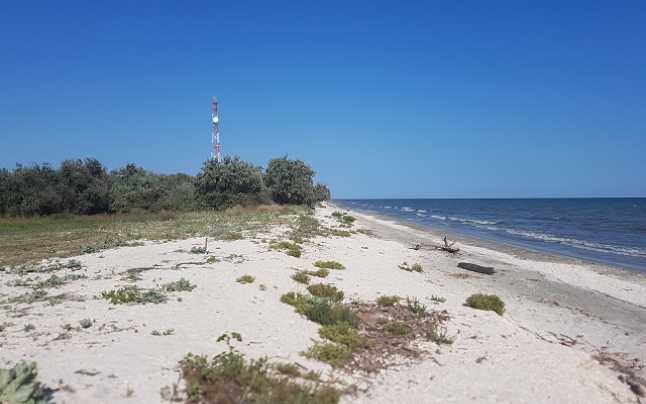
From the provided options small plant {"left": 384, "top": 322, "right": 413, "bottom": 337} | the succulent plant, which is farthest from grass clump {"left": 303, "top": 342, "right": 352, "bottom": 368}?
the succulent plant

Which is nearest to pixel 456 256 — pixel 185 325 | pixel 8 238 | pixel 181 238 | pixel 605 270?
pixel 605 270

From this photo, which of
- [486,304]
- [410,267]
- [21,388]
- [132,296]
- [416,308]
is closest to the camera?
[21,388]

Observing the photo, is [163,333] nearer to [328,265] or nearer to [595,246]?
[328,265]

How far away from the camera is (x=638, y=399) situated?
6465 millimetres

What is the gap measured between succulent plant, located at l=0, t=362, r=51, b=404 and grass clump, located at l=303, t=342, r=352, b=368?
12.1 feet

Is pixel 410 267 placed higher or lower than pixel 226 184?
lower

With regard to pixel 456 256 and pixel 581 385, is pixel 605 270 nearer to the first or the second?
pixel 456 256

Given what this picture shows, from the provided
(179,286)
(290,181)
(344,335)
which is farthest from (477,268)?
(290,181)

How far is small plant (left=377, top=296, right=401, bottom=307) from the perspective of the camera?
1020cm

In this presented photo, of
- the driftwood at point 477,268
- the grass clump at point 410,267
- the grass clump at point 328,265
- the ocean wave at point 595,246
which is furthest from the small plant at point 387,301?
the ocean wave at point 595,246

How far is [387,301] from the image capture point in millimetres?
10211

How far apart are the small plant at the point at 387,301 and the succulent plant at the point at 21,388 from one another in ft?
23.5

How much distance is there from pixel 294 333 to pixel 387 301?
3.21 m

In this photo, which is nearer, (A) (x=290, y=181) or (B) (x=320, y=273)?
(B) (x=320, y=273)
